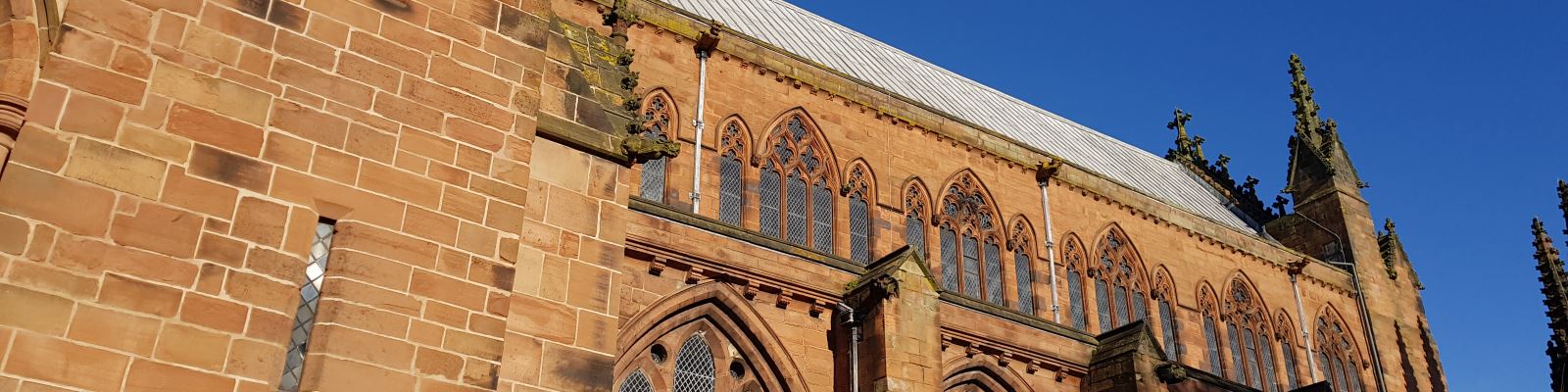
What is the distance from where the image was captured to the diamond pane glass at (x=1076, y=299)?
22.0 meters

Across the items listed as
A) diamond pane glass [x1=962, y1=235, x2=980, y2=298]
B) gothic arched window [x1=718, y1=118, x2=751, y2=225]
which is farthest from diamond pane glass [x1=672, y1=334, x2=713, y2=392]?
diamond pane glass [x1=962, y1=235, x2=980, y2=298]

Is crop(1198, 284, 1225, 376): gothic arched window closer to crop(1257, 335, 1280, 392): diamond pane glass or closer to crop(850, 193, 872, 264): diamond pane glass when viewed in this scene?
crop(1257, 335, 1280, 392): diamond pane glass

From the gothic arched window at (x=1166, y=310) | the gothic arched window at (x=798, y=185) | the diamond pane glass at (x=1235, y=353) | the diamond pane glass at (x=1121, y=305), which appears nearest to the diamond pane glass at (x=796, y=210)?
the gothic arched window at (x=798, y=185)

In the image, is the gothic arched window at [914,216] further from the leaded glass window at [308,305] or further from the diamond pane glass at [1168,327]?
the leaded glass window at [308,305]

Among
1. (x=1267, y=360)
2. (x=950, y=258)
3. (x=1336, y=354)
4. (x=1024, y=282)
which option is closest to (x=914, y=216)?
(x=950, y=258)

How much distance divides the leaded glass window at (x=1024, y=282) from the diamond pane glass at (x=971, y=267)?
79 centimetres

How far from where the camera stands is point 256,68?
7781 mm

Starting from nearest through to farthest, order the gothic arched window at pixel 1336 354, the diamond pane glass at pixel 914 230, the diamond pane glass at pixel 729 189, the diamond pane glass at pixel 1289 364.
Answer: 1. the diamond pane glass at pixel 729 189
2. the diamond pane glass at pixel 914 230
3. the diamond pane glass at pixel 1289 364
4. the gothic arched window at pixel 1336 354

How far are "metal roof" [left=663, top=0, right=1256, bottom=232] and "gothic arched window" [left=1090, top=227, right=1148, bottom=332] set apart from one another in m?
1.54

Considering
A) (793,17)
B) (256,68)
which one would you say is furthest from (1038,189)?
(256,68)

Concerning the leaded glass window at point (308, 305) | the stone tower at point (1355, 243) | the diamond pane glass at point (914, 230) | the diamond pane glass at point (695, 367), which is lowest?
the leaded glass window at point (308, 305)

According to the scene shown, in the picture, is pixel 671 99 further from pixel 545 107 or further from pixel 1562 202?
pixel 1562 202

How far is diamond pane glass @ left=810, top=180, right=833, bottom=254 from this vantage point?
1919 cm

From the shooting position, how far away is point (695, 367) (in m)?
13.6
